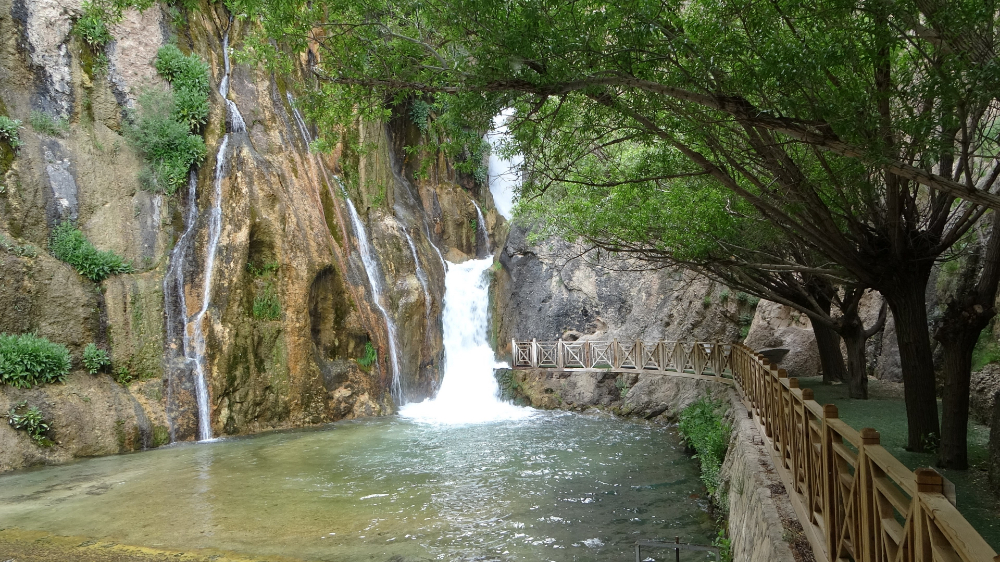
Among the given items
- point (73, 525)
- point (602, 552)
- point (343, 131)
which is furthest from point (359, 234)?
point (602, 552)

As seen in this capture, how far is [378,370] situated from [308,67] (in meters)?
10.9

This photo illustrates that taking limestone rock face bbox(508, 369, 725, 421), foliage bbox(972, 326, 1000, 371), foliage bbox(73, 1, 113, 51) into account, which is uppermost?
foliage bbox(73, 1, 113, 51)

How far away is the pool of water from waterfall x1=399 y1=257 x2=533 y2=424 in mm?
5897

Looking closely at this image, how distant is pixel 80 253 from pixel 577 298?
15847 millimetres

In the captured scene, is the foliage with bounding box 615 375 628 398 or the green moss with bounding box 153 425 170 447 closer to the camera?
the green moss with bounding box 153 425 170 447

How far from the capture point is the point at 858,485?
329 centimetres

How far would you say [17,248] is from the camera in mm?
12906

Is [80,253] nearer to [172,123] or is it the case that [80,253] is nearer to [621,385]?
[172,123]

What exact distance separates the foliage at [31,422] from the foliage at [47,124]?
662 cm

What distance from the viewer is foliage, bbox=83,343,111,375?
13164 mm

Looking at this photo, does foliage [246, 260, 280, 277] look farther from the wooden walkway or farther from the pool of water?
the wooden walkway

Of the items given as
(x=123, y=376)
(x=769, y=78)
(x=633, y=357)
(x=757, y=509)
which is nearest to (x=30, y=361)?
(x=123, y=376)

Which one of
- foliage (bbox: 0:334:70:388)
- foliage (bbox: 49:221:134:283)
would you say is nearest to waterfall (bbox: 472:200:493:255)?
foliage (bbox: 49:221:134:283)

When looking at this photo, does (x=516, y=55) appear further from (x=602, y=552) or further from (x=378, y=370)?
(x=378, y=370)
